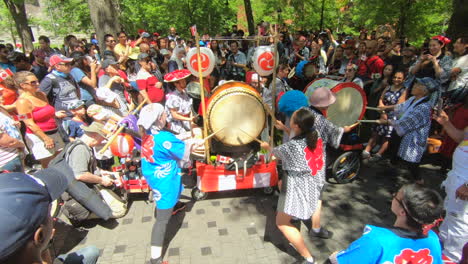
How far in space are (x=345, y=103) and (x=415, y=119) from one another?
35.9 inches

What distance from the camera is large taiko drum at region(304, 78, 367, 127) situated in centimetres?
392

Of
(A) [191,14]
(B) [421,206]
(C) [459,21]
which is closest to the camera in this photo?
(B) [421,206]

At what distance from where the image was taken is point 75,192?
3246 mm

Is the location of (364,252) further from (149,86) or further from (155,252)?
(149,86)

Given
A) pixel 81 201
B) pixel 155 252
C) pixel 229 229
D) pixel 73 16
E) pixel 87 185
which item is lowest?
pixel 229 229

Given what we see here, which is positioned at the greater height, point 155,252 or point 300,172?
point 300,172

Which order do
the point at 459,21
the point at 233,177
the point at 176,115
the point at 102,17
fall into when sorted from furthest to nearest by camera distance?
1. the point at 102,17
2. the point at 459,21
3. the point at 176,115
4. the point at 233,177

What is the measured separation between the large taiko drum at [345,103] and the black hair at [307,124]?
63.7 inches

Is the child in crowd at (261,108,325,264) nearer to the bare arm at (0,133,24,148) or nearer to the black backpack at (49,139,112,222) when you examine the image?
the black backpack at (49,139,112,222)

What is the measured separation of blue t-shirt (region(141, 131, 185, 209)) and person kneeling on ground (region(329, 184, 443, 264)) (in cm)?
190

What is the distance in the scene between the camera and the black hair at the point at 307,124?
7.84 feet

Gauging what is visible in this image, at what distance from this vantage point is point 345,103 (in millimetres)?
3994

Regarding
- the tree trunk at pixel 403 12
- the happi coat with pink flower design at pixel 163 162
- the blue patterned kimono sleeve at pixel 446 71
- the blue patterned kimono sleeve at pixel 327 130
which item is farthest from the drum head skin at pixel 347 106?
the tree trunk at pixel 403 12

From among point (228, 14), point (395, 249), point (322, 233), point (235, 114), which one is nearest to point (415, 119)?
point (322, 233)
